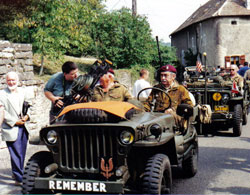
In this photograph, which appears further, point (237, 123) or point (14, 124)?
point (237, 123)

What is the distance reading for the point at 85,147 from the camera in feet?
13.1

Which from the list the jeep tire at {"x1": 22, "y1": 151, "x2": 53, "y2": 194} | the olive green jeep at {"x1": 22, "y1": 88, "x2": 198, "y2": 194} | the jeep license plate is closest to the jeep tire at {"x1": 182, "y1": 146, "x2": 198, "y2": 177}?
the olive green jeep at {"x1": 22, "y1": 88, "x2": 198, "y2": 194}

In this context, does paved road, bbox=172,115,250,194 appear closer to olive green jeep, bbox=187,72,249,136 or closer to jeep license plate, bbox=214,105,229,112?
olive green jeep, bbox=187,72,249,136

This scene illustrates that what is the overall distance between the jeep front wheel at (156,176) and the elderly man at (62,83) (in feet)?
7.68

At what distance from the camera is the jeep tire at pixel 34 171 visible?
13.5 feet

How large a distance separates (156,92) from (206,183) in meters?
1.57

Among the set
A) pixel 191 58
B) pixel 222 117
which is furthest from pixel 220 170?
pixel 191 58

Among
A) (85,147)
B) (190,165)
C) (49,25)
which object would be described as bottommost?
(190,165)

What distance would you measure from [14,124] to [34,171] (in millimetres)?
1714

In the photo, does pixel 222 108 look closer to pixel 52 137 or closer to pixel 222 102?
pixel 222 102

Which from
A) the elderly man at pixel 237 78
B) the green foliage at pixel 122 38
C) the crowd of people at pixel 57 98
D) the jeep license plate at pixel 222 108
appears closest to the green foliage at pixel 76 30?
the green foliage at pixel 122 38

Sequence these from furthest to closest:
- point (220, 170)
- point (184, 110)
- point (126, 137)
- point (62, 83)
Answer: point (220, 170) < point (62, 83) < point (184, 110) < point (126, 137)

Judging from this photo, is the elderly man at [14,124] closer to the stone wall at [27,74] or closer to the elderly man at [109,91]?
the elderly man at [109,91]

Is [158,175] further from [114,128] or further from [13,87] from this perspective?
[13,87]
